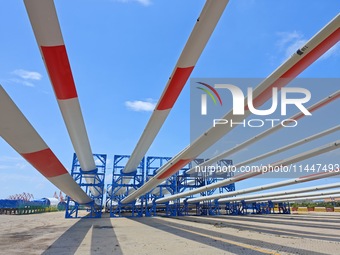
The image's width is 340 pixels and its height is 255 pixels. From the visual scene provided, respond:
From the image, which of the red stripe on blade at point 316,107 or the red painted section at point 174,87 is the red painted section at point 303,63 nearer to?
the red painted section at point 174,87

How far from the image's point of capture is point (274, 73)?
479cm

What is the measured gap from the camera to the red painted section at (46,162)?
4893 mm

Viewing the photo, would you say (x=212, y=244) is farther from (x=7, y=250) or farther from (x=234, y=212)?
(x=234, y=212)

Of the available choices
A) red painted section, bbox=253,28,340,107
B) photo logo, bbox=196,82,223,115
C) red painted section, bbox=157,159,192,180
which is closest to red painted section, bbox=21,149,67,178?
red painted section, bbox=157,159,192,180

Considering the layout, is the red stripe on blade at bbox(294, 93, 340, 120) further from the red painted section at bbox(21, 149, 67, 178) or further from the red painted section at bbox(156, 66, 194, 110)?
the red painted section at bbox(21, 149, 67, 178)

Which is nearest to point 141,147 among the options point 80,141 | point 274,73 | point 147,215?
point 80,141

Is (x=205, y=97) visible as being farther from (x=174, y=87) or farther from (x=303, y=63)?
(x=303, y=63)

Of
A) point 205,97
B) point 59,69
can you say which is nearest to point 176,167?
point 205,97

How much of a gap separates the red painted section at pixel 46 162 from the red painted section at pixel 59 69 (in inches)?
55.6

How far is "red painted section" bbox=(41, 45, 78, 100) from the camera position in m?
4.34

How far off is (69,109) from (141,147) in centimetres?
497

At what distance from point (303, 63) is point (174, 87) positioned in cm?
272

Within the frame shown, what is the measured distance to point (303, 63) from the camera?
4.57 meters

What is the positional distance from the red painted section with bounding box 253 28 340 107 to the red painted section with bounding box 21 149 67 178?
4.68m
